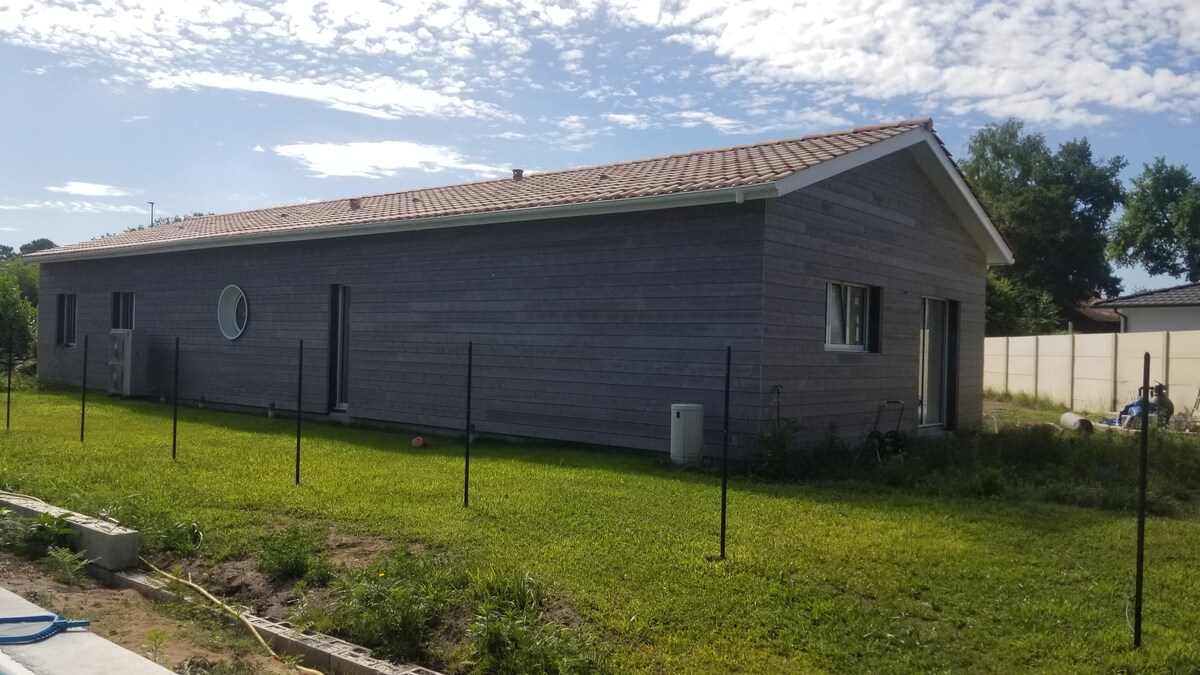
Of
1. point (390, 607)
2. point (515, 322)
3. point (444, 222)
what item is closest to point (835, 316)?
point (515, 322)

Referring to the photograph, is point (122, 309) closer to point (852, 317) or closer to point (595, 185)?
point (595, 185)

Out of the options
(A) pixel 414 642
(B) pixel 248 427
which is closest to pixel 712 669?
(A) pixel 414 642

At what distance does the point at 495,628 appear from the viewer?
15.7ft

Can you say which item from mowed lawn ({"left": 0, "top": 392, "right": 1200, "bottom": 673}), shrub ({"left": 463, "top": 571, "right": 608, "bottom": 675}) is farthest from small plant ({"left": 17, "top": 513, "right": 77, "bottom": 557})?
shrub ({"left": 463, "top": 571, "right": 608, "bottom": 675})

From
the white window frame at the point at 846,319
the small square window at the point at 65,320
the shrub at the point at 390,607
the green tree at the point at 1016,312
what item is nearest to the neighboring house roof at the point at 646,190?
the white window frame at the point at 846,319

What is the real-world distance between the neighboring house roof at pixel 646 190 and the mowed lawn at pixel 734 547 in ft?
10.3

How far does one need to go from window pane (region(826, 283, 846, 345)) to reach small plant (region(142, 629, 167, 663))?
8.89 m

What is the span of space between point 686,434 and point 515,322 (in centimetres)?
345

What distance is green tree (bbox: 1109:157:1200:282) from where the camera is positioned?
48.8m

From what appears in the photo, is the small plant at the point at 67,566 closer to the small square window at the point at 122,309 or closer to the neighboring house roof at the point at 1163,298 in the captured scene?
the small square window at the point at 122,309

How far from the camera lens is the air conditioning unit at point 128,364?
61.3 feet

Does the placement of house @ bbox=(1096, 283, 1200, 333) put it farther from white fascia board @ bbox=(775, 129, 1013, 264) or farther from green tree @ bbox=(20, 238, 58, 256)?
green tree @ bbox=(20, 238, 58, 256)

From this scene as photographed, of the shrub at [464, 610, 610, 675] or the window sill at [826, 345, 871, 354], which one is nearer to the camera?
the shrub at [464, 610, 610, 675]

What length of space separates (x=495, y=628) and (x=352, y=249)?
11568 millimetres
